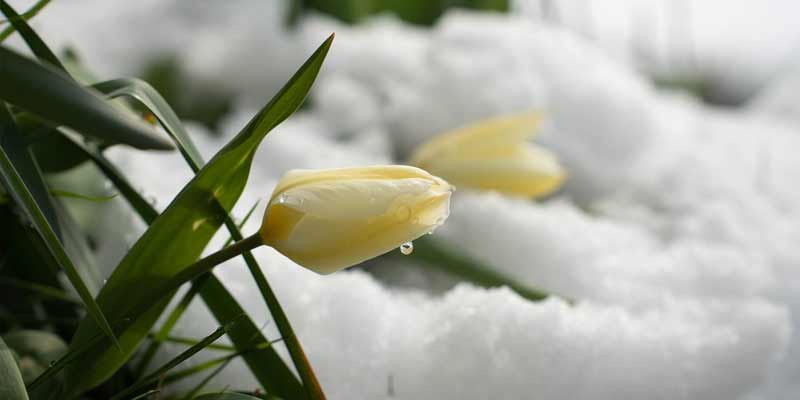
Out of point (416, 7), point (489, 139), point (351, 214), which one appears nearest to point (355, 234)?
point (351, 214)

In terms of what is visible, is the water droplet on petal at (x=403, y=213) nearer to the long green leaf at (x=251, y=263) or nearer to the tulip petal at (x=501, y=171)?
the long green leaf at (x=251, y=263)

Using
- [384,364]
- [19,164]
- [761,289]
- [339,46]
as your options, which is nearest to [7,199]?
[19,164]

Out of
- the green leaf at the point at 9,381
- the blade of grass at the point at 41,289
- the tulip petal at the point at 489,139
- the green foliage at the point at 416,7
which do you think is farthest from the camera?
the green foliage at the point at 416,7

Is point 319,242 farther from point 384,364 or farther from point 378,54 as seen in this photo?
point 378,54

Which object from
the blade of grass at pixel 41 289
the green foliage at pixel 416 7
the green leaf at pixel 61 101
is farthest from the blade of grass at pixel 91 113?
the green foliage at pixel 416 7

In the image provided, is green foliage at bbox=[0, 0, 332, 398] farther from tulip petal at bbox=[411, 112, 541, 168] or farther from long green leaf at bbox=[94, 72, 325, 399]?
tulip petal at bbox=[411, 112, 541, 168]

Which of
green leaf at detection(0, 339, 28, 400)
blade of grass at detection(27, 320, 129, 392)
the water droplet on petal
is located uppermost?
the water droplet on petal

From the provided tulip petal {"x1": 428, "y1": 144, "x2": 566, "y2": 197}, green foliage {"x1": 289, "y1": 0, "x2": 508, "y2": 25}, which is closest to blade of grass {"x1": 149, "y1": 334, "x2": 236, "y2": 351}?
tulip petal {"x1": 428, "y1": 144, "x2": 566, "y2": 197}
